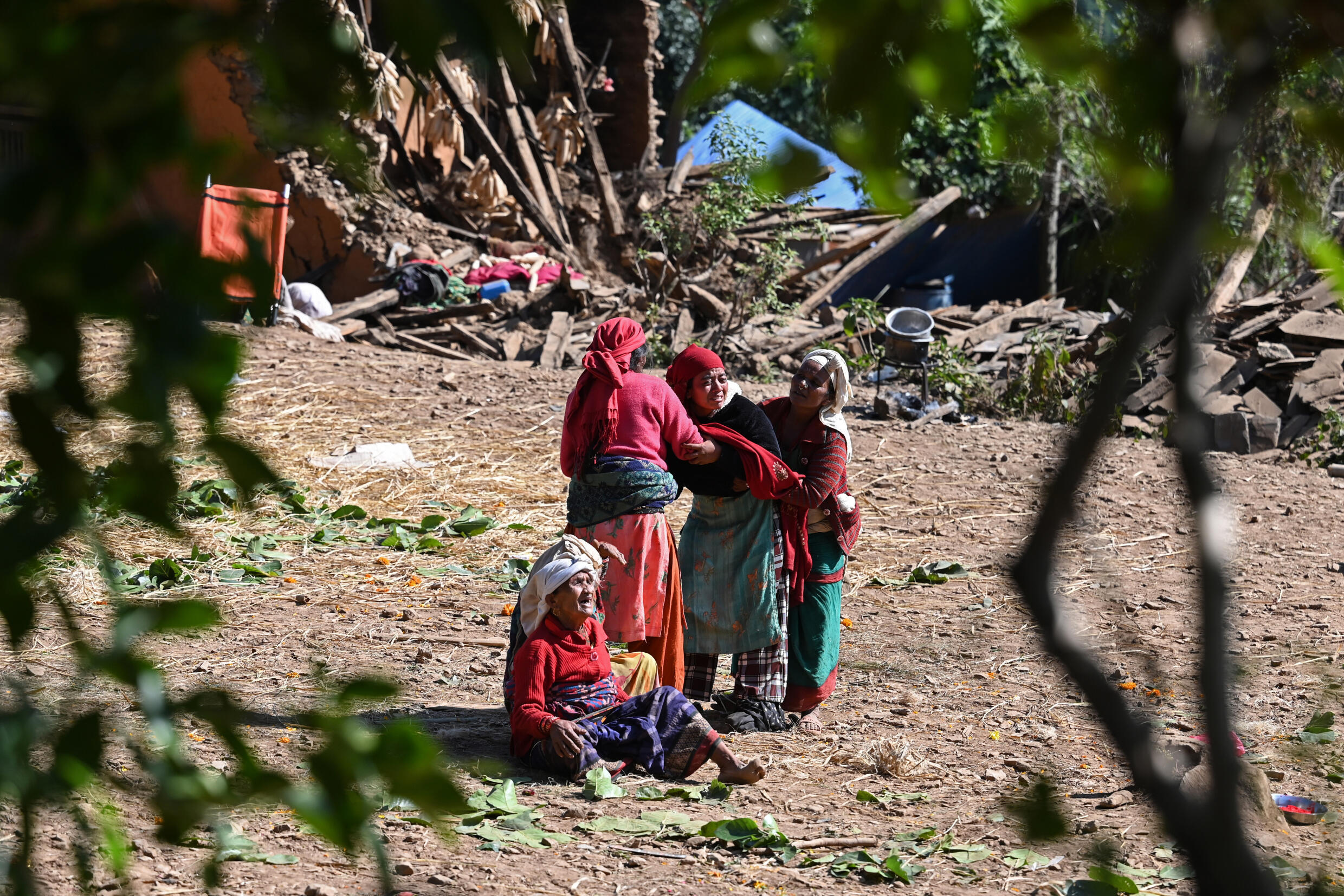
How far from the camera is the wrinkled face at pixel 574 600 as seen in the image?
13.6ft

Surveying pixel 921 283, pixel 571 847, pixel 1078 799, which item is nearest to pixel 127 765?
pixel 571 847

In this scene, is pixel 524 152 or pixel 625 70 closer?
pixel 524 152

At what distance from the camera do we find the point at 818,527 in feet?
16.1

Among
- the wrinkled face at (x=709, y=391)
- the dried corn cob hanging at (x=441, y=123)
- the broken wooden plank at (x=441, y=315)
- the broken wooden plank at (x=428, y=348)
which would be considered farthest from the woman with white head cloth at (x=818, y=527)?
the dried corn cob hanging at (x=441, y=123)

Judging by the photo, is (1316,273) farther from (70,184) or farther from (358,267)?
(70,184)

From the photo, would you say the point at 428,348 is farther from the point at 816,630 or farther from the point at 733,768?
the point at 733,768

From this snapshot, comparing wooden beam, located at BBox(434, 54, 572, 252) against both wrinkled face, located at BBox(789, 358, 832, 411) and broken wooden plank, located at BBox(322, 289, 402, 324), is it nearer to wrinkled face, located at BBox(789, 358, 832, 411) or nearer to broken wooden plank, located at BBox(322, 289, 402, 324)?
broken wooden plank, located at BBox(322, 289, 402, 324)

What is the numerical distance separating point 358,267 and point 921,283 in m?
7.20

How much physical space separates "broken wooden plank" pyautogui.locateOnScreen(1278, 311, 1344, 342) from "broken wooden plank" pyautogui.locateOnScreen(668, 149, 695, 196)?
7209 mm

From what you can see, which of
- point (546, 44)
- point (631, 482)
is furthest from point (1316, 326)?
point (546, 44)

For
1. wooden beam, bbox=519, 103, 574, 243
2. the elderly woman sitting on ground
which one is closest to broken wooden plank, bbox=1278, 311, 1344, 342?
wooden beam, bbox=519, 103, 574, 243

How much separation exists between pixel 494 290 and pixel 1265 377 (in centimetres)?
746

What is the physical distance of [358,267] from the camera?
13.1 metres

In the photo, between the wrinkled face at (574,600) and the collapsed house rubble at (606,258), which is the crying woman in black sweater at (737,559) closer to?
the wrinkled face at (574,600)
